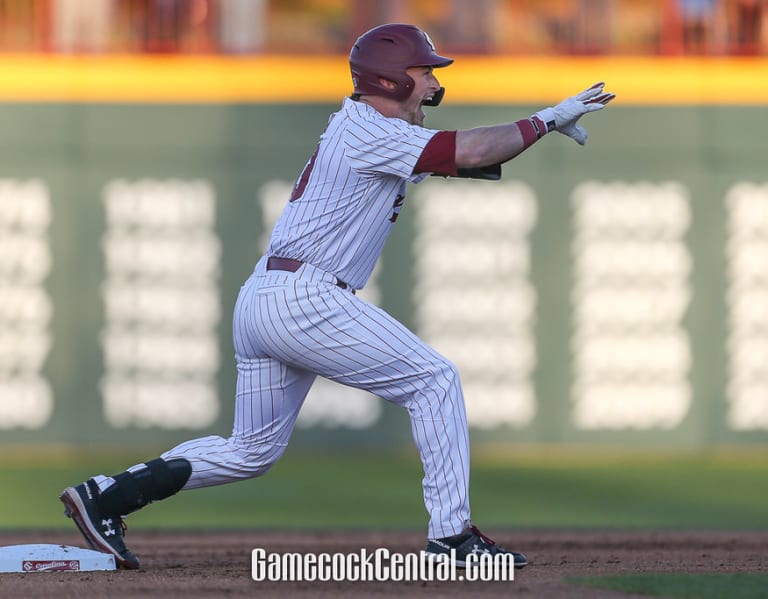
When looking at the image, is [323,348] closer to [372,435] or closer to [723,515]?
[723,515]

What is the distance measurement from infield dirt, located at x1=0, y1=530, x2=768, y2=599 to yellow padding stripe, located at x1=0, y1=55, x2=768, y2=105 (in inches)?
216

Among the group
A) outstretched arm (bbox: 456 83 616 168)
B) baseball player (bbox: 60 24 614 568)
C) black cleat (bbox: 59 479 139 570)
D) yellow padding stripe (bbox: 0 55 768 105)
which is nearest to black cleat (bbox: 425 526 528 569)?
baseball player (bbox: 60 24 614 568)

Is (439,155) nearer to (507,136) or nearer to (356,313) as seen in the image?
(507,136)

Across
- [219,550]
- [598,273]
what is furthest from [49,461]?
[219,550]

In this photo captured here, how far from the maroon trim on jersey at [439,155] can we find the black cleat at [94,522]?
1666 millimetres

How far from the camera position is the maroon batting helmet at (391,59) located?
17.9 feet

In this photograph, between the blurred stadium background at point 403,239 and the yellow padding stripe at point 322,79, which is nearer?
the blurred stadium background at point 403,239

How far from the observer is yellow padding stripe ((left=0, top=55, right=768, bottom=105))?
40.5 feet

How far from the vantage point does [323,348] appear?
5320mm

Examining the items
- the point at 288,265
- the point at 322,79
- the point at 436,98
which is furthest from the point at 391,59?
the point at 322,79

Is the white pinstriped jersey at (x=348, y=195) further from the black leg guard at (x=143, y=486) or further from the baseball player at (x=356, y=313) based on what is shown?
the black leg guard at (x=143, y=486)

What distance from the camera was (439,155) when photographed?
17.2 ft

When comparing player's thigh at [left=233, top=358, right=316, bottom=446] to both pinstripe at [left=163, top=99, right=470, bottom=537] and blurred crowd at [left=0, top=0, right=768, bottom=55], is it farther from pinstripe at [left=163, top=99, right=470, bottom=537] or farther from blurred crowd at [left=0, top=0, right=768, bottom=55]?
blurred crowd at [left=0, top=0, right=768, bottom=55]

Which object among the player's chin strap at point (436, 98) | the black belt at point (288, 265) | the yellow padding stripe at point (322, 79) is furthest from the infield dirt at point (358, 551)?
the yellow padding stripe at point (322, 79)
